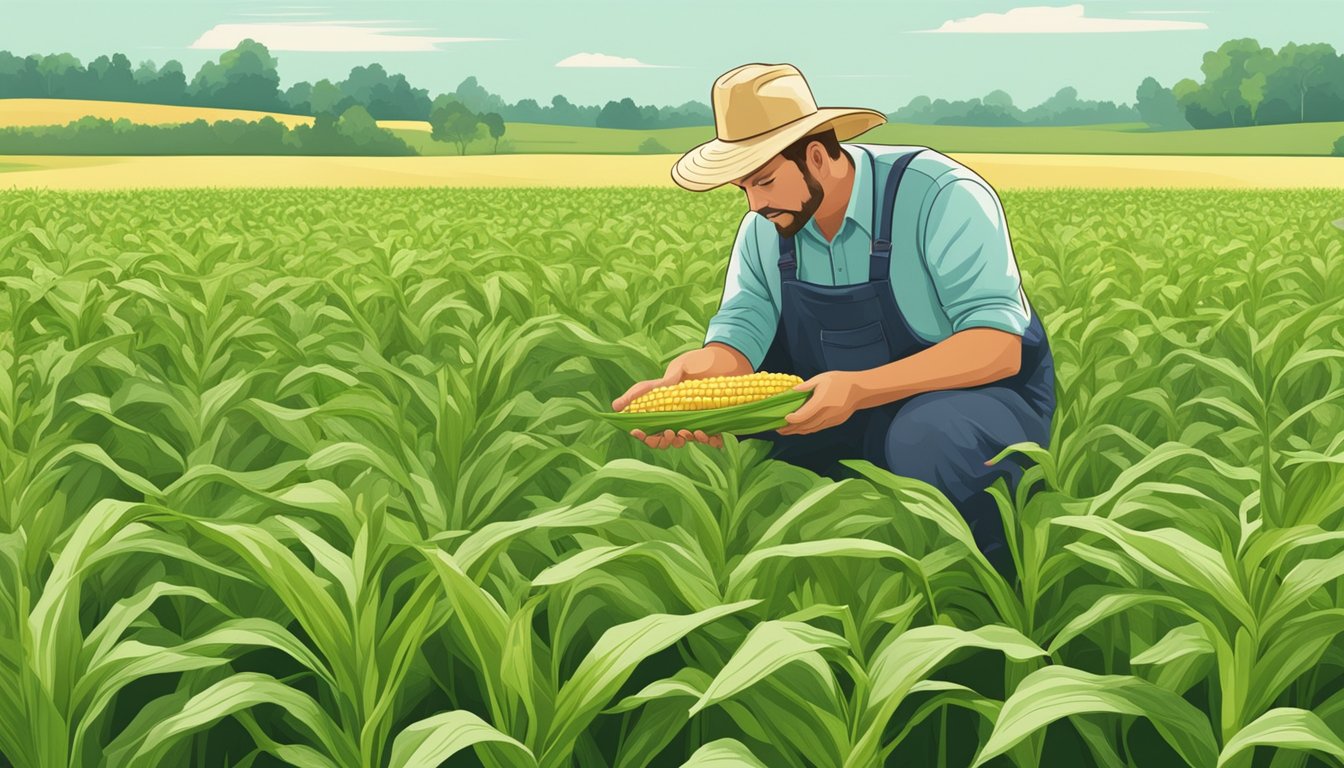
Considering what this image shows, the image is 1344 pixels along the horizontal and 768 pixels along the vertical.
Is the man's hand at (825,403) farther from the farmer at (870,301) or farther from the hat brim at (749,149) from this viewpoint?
the hat brim at (749,149)

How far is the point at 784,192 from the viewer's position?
3.96 metres

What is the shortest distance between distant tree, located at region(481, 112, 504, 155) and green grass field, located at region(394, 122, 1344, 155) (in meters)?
0.94

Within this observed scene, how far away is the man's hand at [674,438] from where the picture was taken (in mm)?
3758

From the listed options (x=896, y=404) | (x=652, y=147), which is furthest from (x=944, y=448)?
(x=652, y=147)

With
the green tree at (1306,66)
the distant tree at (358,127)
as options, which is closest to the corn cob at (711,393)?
the distant tree at (358,127)

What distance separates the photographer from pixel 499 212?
2056cm

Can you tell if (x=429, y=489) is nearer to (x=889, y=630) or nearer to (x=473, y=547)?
(x=473, y=547)

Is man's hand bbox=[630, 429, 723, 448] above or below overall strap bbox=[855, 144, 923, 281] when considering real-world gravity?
below

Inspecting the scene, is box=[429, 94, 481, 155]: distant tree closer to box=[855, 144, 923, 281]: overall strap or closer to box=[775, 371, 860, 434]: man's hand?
box=[855, 144, 923, 281]: overall strap

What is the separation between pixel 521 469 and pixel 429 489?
0.34 m

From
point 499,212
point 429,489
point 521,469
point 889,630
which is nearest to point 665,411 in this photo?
point 521,469

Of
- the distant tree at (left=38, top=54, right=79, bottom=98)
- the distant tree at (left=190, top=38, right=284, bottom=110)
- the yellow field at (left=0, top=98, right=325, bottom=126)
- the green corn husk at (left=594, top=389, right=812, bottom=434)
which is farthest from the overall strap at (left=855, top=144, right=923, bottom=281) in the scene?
the distant tree at (left=38, top=54, right=79, bottom=98)

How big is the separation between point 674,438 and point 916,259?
1.05 meters

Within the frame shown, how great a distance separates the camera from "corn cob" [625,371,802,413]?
12.1ft
